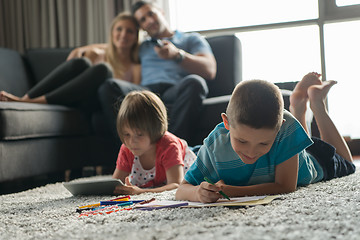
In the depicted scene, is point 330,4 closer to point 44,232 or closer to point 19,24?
point 19,24

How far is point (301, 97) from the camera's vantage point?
1.63 m

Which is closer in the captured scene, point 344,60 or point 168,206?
point 168,206

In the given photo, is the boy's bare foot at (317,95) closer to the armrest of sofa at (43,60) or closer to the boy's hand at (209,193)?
the boy's hand at (209,193)

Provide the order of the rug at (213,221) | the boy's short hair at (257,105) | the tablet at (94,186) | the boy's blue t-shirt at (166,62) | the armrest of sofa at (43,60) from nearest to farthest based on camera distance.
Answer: the rug at (213,221), the boy's short hair at (257,105), the tablet at (94,186), the boy's blue t-shirt at (166,62), the armrest of sofa at (43,60)

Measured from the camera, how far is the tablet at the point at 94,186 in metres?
1.32

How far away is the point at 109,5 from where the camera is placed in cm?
362

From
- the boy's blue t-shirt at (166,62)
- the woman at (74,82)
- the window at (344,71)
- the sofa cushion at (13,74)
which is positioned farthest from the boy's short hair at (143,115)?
the window at (344,71)

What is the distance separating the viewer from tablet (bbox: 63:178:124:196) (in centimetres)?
132

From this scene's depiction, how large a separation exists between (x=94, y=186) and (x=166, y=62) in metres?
1.39

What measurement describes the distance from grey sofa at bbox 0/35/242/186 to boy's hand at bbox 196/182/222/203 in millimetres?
986

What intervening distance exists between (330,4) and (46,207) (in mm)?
2897

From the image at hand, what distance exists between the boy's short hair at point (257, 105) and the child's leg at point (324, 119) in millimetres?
684

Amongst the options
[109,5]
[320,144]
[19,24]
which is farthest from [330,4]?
[19,24]

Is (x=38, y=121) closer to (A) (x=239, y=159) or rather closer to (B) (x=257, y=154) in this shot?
(A) (x=239, y=159)
